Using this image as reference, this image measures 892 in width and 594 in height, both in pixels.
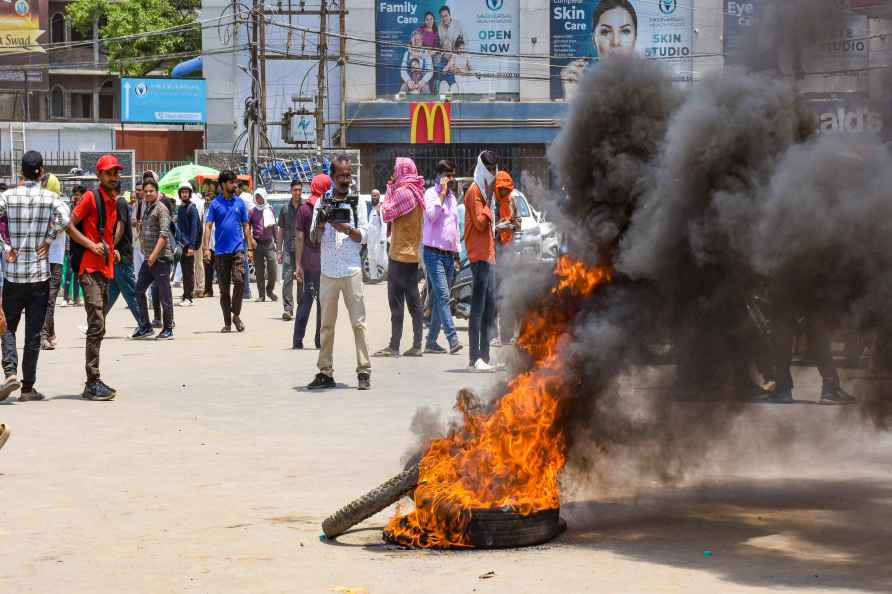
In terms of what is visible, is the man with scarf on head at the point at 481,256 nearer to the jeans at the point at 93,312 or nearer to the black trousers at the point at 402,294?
the black trousers at the point at 402,294

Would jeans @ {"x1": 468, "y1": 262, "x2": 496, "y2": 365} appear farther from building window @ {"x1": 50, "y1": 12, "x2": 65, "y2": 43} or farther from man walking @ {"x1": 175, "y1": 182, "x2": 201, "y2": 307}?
building window @ {"x1": 50, "y1": 12, "x2": 65, "y2": 43}

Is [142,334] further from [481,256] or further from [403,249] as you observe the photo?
[481,256]

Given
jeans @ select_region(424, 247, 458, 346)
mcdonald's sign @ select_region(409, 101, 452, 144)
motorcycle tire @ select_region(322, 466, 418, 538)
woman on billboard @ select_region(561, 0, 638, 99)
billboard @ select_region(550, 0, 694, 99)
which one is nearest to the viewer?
motorcycle tire @ select_region(322, 466, 418, 538)

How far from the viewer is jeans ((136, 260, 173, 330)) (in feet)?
55.8

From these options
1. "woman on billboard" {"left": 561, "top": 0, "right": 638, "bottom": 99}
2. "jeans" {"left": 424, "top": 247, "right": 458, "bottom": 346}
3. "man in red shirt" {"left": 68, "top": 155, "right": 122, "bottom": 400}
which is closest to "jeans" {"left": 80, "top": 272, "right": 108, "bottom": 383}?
"man in red shirt" {"left": 68, "top": 155, "right": 122, "bottom": 400}

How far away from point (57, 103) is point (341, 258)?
63632 millimetres

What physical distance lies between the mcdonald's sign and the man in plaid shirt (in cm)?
3517

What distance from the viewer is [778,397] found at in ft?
27.0

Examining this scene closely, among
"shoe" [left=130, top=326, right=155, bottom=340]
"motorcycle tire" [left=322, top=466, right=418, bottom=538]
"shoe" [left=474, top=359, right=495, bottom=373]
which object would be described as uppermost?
"motorcycle tire" [left=322, top=466, right=418, bottom=538]

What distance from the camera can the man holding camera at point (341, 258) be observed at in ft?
38.9

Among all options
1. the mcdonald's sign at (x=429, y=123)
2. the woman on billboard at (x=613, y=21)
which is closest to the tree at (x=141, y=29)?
the mcdonald's sign at (x=429, y=123)

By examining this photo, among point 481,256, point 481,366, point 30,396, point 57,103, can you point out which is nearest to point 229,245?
point 481,256

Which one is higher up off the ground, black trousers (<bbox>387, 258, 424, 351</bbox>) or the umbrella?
the umbrella

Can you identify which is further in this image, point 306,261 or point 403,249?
point 306,261
